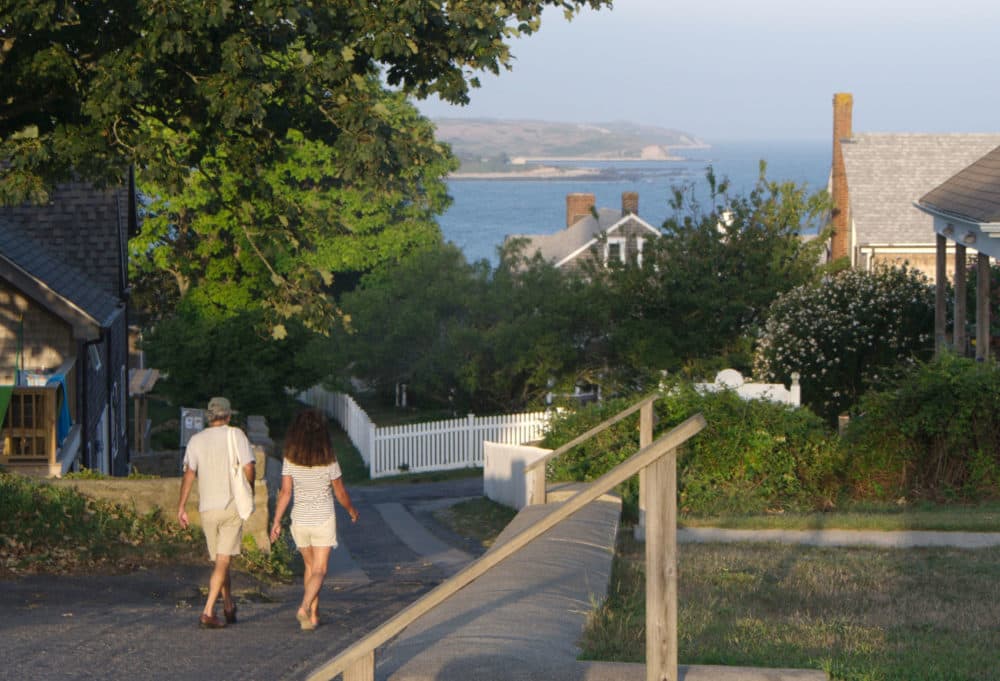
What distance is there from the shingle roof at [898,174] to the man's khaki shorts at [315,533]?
94.6 ft

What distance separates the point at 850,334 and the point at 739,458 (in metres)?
13.4

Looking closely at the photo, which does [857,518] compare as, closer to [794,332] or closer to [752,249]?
[794,332]

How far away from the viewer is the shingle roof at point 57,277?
62.7 ft

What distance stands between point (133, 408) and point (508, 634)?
133 feet

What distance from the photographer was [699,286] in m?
33.8

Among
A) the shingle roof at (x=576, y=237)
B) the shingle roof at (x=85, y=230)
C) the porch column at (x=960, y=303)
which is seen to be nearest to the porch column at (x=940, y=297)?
the porch column at (x=960, y=303)

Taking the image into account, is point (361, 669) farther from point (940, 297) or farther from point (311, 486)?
point (940, 297)

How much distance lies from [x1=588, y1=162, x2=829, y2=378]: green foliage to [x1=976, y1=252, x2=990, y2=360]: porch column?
14804 millimetres

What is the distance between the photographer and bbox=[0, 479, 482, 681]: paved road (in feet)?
25.2

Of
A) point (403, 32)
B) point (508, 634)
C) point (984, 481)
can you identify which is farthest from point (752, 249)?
point (508, 634)

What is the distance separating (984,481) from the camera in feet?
46.2

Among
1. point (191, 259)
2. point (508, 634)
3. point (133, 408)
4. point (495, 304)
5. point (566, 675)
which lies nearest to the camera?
point (566, 675)

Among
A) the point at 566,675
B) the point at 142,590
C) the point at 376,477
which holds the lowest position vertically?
the point at 376,477

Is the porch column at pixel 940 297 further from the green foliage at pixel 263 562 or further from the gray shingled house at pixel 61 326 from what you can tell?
the gray shingled house at pixel 61 326
